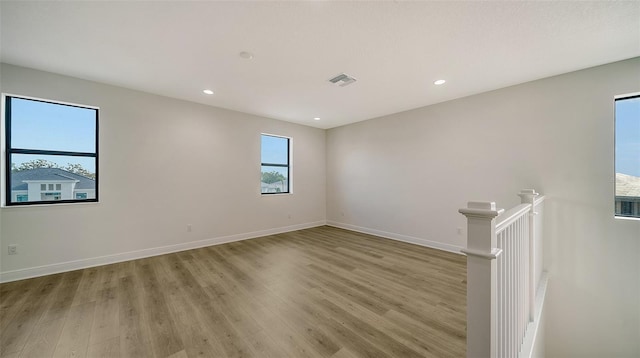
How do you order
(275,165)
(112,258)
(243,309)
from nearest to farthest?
(243,309) → (112,258) → (275,165)

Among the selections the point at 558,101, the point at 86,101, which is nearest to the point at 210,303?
the point at 86,101

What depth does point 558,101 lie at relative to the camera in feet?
9.56

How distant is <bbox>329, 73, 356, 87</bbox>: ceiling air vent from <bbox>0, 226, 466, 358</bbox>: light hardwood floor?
2628 millimetres

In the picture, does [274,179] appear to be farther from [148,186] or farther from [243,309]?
[243,309]

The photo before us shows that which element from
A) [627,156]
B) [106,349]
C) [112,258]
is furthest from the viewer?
[112,258]

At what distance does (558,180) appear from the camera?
2908mm

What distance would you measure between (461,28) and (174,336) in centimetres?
361

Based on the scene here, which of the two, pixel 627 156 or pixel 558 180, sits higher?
pixel 627 156

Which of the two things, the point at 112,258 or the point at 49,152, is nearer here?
the point at 49,152

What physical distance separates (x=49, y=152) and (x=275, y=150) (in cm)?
349

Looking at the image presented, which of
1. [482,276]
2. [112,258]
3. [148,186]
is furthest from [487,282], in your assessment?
[112,258]

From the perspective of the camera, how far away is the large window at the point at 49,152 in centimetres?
280

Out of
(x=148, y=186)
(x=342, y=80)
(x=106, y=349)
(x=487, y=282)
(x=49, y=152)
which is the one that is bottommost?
(x=106, y=349)

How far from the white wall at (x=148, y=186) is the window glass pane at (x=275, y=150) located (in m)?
0.24
